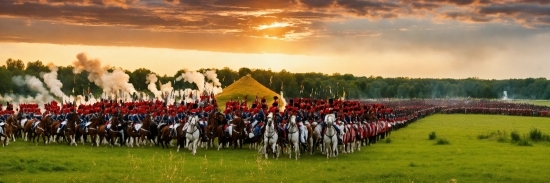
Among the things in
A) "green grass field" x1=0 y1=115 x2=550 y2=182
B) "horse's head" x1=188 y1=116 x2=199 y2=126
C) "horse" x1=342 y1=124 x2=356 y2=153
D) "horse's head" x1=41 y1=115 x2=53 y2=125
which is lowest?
"green grass field" x1=0 y1=115 x2=550 y2=182

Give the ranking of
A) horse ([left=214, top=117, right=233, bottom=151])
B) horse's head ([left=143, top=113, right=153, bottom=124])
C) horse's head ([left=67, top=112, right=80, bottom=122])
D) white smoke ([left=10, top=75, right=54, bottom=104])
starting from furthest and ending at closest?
white smoke ([left=10, top=75, right=54, bottom=104]), horse's head ([left=67, top=112, right=80, bottom=122]), horse's head ([left=143, top=113, right=153, bottom=124]), horse ([left=214, top=117, right=233, bottom=151])

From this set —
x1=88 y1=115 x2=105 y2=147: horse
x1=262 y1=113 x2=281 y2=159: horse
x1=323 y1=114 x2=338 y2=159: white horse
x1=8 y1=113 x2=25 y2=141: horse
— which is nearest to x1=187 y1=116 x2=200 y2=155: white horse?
x1=262 y1=113 x2=281 y2=159: horse

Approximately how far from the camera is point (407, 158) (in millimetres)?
30344

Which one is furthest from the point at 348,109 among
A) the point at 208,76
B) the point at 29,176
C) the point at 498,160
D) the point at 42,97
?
the point at 42,97

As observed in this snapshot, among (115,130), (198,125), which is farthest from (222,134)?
(115,130)

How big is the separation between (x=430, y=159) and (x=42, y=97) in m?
54.4

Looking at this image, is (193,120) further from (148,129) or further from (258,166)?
(258,166)

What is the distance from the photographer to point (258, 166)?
25.5 metres

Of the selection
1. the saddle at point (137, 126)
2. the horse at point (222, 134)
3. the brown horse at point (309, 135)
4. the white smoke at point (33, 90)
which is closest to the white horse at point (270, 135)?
the brown horse at point (309, 135)

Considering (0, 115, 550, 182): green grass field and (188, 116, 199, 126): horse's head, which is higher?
(188, 116, 199, 126): horse's head

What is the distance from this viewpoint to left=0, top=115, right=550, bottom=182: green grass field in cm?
2300

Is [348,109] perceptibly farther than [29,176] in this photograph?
Yes

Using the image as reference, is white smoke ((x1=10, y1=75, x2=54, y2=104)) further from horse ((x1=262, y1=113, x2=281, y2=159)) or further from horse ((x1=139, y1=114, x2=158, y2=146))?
horse ((x1=262, y1=113, x2=281, y2=159))

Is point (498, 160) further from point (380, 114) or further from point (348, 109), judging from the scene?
point (380, 114)
